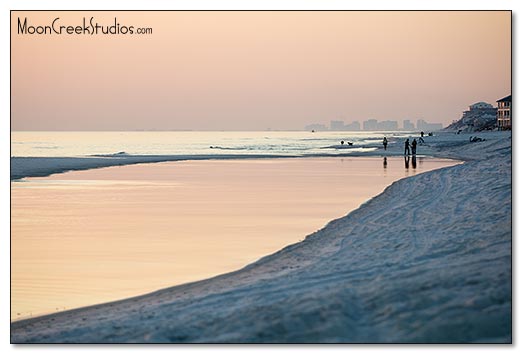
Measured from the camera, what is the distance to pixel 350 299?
30.8 feet

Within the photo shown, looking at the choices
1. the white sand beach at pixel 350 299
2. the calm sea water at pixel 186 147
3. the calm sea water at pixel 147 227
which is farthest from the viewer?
the calm sea water at pixel 186 147

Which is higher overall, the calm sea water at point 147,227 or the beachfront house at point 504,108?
the beachfront house at point 504,108

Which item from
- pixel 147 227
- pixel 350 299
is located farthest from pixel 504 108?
pixel 350 299

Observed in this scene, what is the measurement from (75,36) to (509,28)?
5.95 meters

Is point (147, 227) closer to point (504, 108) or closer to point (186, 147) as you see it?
point (504, 108)

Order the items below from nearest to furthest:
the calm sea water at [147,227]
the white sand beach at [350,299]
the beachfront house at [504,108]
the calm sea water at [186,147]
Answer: the white sand beach at [350,299]
the calm sea water at [147,227]
the beachfront house at [504,108]
the calm sea water at [186,147]

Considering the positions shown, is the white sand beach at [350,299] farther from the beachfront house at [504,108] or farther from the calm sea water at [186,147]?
the calm sea water at [186,147]

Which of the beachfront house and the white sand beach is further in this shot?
the beachfront house

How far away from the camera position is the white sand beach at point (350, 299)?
8.55m

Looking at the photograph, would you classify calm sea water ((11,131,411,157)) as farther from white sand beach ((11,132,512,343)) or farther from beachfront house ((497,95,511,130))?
white sand beach ((11,132,512,343))

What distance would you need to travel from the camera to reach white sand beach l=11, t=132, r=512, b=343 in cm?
855

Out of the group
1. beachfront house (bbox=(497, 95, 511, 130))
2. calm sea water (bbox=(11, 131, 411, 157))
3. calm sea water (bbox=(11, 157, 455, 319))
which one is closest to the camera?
calm sea water (bbox=(11, 157, 455, 319))

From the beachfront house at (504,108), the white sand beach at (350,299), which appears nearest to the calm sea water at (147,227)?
the white sand beach at (350,299)

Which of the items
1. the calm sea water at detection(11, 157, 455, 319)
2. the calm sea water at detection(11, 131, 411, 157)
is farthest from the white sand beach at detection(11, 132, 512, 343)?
the calm sea water at detection(11, 131, 411, 157)
